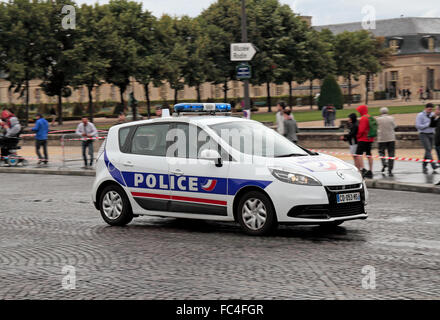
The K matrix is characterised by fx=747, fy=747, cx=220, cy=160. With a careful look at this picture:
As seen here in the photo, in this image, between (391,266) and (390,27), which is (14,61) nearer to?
(391,266)

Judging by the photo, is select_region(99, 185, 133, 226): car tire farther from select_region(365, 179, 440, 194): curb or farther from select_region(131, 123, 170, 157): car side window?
select_region(365, 179, 440, 194): curb

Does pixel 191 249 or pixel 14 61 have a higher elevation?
pixel 14 61

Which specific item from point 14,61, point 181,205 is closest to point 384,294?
point 181,205

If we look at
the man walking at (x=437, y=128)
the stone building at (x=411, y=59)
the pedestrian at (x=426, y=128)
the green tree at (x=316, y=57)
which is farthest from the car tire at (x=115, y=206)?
the stone building at (x=411, y=59)

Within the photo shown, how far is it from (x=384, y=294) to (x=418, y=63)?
100031 millimetres

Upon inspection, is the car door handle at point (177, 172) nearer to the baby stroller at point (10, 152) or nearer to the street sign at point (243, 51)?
the street sign at point (243, 51)

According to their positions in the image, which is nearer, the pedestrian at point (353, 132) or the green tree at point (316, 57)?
the pedestrian at point (353, 132)

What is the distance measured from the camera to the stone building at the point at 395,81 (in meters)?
100

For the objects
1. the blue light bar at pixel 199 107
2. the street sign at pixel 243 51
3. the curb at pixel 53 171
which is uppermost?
the street sign at pixel 243 51

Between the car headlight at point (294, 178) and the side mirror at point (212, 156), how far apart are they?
794mm

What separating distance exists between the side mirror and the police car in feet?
0.04

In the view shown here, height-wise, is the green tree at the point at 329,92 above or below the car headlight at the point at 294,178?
above

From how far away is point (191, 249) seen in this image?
29.8 feet

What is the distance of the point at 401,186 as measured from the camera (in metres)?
16.4
